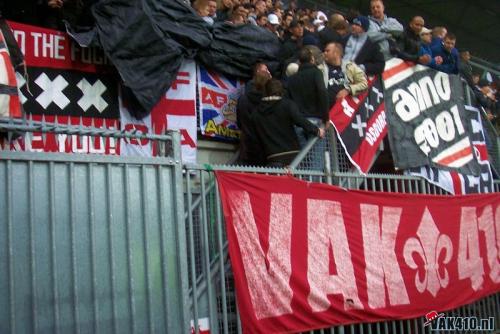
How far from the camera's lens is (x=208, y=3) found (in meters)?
7.35

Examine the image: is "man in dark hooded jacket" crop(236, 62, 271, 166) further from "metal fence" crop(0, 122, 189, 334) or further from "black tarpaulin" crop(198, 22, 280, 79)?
"metal fence" crop(0, 122, 189, 334)

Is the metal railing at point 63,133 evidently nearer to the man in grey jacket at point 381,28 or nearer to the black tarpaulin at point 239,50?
the black tarpaulin at point 239,50

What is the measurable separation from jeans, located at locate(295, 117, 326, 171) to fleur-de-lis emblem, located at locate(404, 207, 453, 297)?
136 cm

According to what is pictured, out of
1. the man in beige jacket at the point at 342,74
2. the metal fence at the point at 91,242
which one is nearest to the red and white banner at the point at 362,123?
the man in beige jacket at the point at 342,74

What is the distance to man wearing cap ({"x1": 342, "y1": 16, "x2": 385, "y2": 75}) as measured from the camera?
7.66 meters

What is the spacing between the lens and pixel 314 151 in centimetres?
641

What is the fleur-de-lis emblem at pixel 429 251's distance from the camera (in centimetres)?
660

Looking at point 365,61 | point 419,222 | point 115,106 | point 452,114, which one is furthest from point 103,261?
point 452,114

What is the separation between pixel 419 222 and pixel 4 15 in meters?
5.00

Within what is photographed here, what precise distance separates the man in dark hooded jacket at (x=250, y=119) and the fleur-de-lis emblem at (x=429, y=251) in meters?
1.97

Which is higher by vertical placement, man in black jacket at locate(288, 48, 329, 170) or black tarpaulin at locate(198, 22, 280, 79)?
black tarpaulin at locate(198, 22, 280, 79)

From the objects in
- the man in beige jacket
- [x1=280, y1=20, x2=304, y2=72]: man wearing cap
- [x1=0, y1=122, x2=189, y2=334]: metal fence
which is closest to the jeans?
the man in beige jacket

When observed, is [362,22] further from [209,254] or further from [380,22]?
[209,254]

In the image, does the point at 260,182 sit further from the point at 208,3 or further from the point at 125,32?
the point at 208,3
